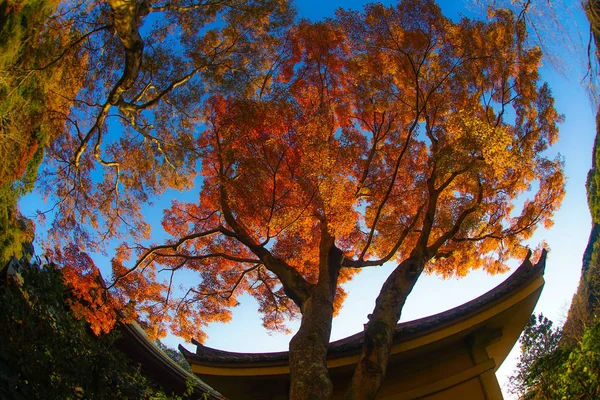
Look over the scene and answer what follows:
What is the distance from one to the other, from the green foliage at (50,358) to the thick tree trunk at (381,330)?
265 centimetres

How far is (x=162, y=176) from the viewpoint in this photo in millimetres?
10781

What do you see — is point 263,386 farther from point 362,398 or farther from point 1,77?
point 1,77

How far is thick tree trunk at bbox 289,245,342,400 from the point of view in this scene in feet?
16.1

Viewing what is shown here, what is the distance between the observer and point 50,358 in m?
4.85

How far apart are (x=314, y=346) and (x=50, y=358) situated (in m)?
3.47

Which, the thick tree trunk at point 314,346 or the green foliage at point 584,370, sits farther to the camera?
the thick tree trunk at point 314,346

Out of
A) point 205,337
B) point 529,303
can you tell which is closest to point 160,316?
point 205,337

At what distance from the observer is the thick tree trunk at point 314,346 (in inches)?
194

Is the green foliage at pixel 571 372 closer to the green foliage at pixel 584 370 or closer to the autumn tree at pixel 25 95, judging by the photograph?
the green foliage at pixel 584 370

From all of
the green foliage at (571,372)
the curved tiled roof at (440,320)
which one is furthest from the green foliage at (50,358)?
the green foliage at (571,372)

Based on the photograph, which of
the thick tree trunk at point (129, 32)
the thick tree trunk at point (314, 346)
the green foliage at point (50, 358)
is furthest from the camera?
the thick tree trunk at point (129, 32)

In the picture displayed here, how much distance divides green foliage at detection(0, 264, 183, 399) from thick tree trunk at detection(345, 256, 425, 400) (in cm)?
265

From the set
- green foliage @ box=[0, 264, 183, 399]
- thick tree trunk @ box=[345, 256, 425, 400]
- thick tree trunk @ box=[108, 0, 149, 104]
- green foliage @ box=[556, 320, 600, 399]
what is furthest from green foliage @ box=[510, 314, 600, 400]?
thick tree trunk @ box=[108, 0, 149, 104]

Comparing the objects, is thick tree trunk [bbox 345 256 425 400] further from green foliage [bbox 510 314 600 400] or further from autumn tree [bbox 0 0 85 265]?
autumn tree [bbox 0 0 85 265]
